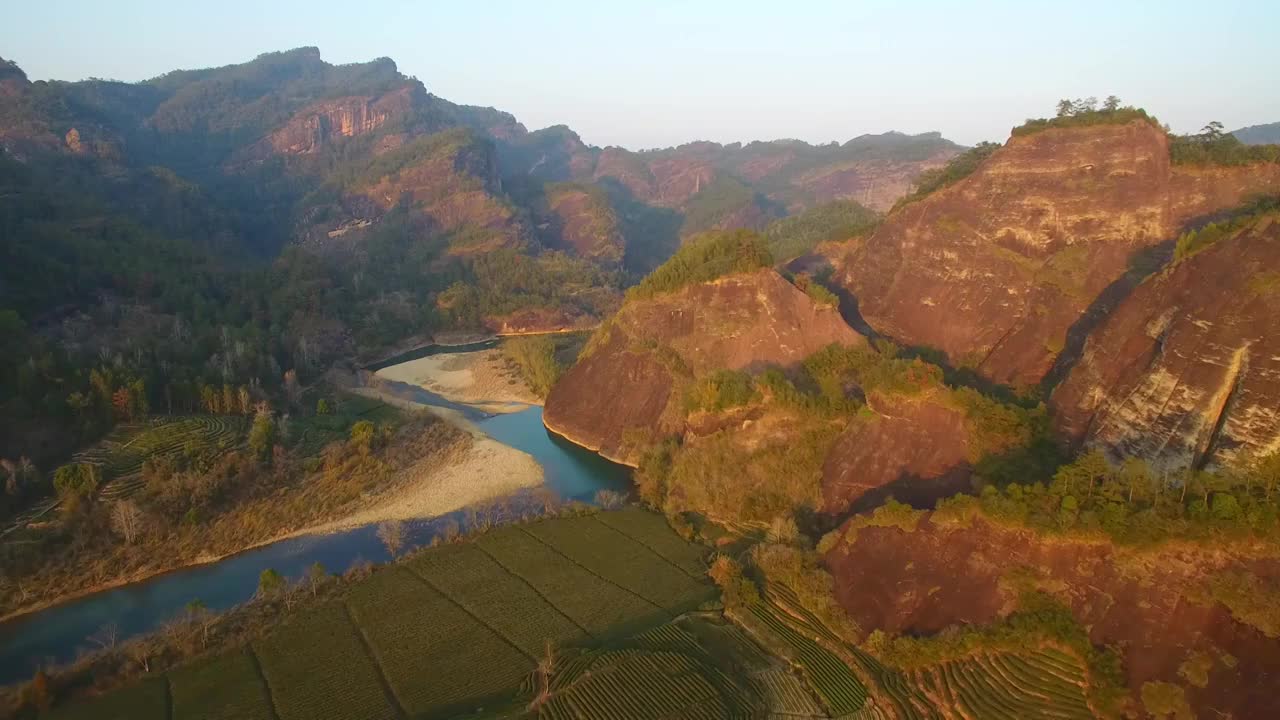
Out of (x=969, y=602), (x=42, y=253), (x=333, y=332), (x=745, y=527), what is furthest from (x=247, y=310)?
(x=969, y=602)

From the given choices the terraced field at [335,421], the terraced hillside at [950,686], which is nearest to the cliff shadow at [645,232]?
the terraced field at [335,421]

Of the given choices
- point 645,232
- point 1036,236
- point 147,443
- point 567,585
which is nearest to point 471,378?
point 147,443

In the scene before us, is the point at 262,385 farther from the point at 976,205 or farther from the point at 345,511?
the point at 976,205

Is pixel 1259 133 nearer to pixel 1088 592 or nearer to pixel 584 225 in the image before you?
pixel 584 225

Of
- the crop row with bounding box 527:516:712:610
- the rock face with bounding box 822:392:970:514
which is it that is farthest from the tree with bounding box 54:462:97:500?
the rock face with bounding box 822:392:970:514

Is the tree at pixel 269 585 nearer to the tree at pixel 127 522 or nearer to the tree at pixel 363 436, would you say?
the tree at pixel 127 522

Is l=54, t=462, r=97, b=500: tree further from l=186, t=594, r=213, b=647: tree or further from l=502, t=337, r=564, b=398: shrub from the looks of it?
l=502, t=337, r=564, b=398: shrub

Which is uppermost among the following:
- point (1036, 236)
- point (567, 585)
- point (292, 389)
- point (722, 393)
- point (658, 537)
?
point (1036, 236)
